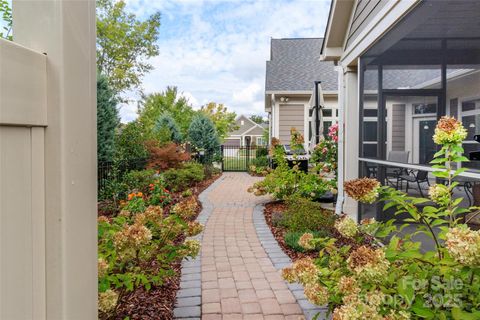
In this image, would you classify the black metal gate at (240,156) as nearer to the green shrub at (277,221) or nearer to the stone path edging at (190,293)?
the green shrub at (277,221)

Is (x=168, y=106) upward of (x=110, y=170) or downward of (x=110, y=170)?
upward

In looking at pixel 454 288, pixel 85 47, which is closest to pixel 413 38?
pixel 454 288

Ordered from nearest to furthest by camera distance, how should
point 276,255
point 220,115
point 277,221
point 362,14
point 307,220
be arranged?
point 276,255, point 307,220, point 362,14, point 277,221, point 220,115

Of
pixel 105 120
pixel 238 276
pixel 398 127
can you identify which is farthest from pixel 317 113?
→ pixel 238 276

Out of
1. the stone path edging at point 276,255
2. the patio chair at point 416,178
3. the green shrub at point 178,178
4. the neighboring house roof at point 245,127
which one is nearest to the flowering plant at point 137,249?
the stone path edging at point 276,255

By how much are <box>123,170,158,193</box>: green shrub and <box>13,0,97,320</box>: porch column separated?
6348 mm

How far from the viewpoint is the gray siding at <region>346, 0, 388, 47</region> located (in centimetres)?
403

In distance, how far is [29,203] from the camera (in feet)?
2.66

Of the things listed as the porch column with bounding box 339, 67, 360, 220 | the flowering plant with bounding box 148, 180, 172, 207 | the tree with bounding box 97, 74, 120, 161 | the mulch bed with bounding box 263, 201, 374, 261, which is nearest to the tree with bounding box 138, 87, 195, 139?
the tree with bounding box 97, 74, 120, 161

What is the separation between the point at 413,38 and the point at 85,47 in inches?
141

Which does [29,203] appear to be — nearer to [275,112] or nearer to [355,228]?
[355,228]

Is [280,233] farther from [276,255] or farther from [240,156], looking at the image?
[240,156]

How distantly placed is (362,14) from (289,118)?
27.9ft

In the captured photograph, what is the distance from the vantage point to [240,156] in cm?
Result: 1727
